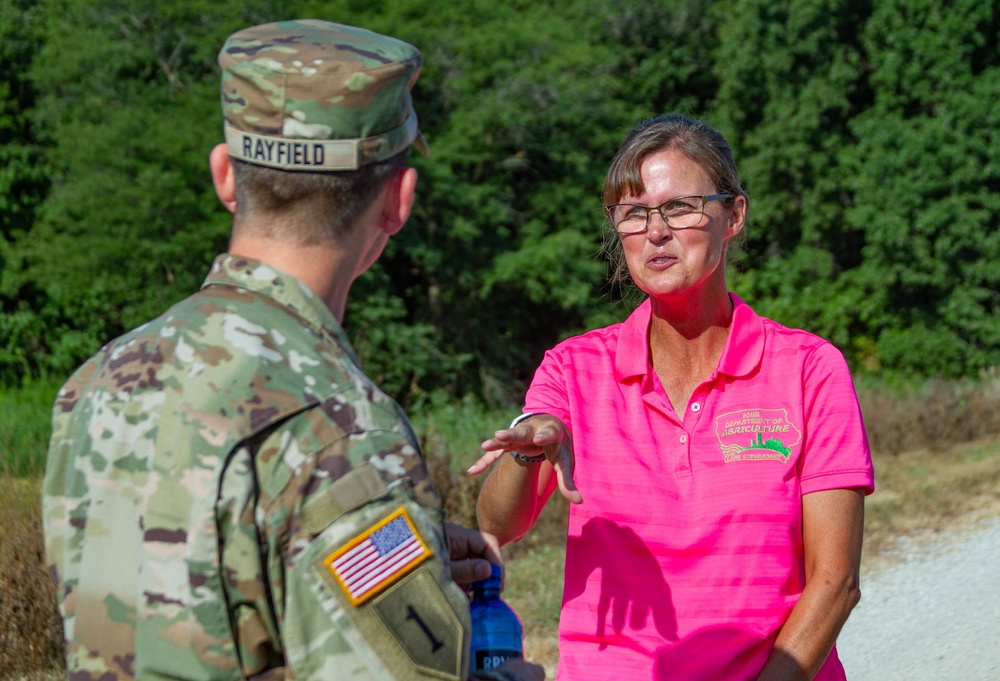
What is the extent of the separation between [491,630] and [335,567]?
34 cm

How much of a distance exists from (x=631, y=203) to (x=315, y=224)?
4.06 ft

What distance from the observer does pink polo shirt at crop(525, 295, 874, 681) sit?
2.29 metres

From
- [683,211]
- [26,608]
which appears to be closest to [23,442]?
[26,608]

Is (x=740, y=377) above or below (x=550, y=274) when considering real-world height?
above

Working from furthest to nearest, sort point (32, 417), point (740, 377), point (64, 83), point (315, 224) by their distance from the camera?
point (64, 83)
point (32, 417)
point (740, 377)
point (315, 224)

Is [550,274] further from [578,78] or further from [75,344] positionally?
[75,344]

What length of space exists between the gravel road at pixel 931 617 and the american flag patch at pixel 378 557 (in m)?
5.18

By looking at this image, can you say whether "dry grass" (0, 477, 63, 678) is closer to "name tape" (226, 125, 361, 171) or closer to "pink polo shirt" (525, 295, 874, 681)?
"pink polo shirt" (525, 295, 874, 681)

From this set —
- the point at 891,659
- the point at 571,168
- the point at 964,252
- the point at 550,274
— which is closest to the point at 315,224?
the point at 891,659

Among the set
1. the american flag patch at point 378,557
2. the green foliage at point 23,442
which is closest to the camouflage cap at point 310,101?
the american flag patch at point 378,557

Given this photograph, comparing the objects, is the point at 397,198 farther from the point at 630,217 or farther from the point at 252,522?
the point at 630,217

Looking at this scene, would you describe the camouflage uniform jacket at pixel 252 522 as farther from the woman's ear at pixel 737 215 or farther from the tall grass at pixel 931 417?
the tall grass at pixel 931 417

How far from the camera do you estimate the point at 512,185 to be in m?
23.9

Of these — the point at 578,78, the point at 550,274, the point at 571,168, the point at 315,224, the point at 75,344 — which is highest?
the point at 315,224
